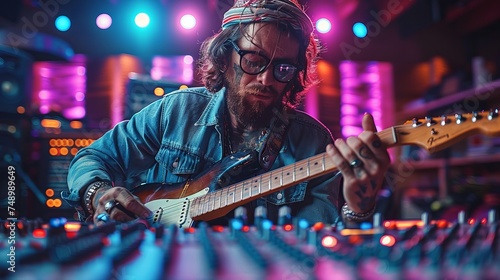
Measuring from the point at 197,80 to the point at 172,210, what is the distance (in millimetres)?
604

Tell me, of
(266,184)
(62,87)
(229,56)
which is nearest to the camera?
(266,184)

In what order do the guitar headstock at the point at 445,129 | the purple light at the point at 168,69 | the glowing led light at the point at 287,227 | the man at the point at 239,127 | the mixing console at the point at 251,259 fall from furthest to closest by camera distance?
the purple light at the point at 168,69 → the man at the point at 239,127 → the guitar headstock at the point at 445,129 → the glowing led light at the point at 287,227 → the mixing console at the point at 251,259

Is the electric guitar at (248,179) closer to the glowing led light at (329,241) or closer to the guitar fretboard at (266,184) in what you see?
the guitar fretboard at (266,184)

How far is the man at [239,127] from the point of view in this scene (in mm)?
1354

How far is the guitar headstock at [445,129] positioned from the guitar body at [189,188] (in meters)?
0.40

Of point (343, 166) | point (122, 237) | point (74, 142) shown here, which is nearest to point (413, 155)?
point (74, 142)

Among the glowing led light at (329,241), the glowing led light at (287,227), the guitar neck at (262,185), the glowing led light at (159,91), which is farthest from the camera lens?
the glowing led light at (159,91)

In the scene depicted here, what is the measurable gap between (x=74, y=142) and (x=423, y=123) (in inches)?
78.5

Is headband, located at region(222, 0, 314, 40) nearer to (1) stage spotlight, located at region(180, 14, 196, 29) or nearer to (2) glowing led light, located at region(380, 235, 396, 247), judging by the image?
(1) stage spotlight, located at region(180, 14, 196, 29)

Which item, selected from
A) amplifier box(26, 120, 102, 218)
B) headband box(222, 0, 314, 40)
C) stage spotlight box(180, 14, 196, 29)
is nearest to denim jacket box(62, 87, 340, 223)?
headband box(222, 0, 314, 40)

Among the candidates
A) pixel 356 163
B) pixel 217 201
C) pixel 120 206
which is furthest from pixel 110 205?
pixel 356 163

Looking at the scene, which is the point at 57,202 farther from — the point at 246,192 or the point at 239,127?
the point at 246,192

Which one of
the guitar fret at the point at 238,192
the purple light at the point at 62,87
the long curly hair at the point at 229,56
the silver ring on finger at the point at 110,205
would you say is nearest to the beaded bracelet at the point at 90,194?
the silver ring on finger at the point at 110,205

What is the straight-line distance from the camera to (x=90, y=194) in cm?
127
